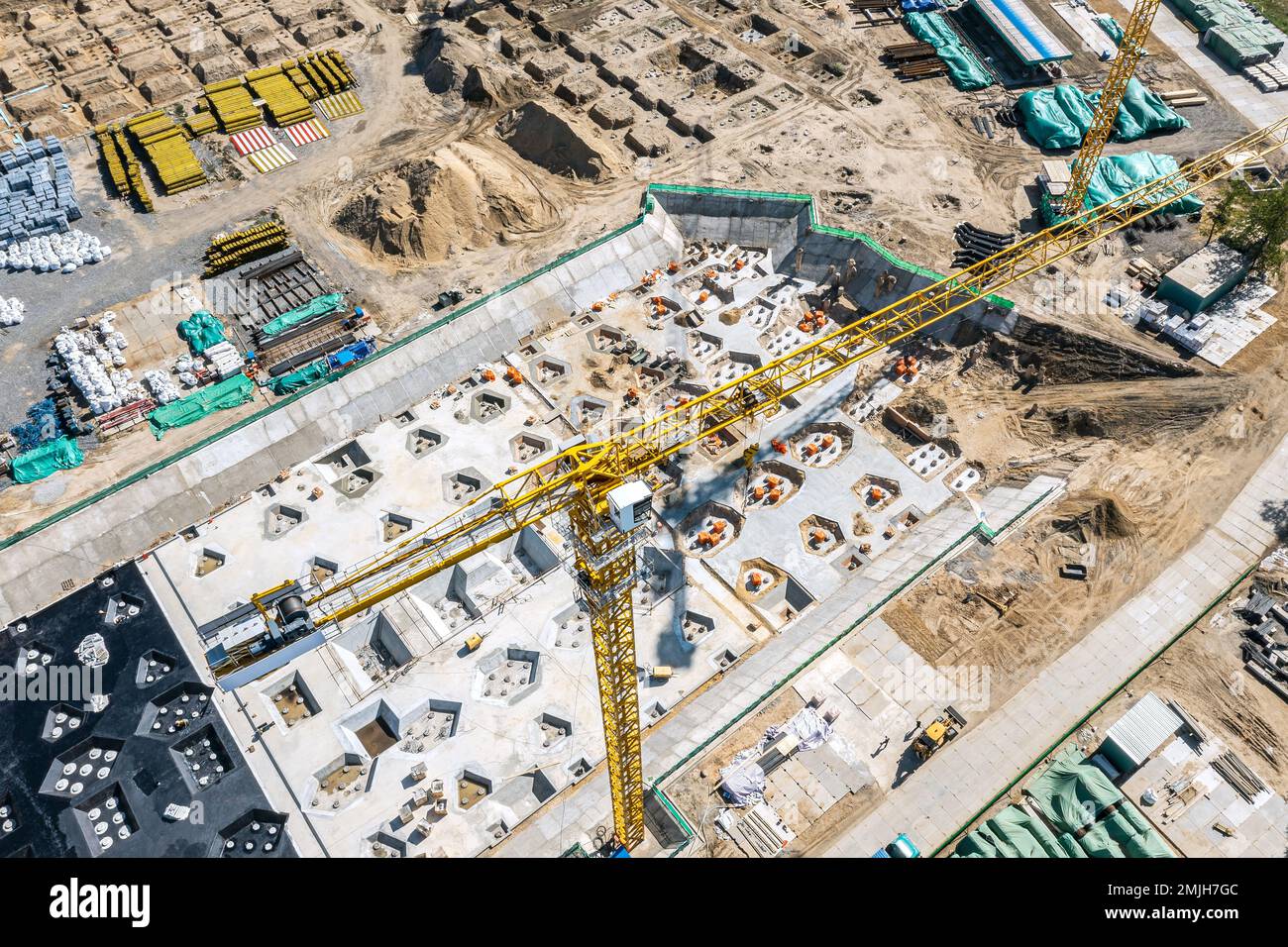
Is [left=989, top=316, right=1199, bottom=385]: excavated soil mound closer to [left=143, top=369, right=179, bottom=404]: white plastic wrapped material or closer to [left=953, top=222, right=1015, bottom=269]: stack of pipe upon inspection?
[left=953, top=222, right=1015, bottom=269]: stack of pipe

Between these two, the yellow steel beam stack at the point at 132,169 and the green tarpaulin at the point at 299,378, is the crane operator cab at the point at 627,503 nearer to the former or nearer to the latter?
the green tarpaulin at the point at 299,378

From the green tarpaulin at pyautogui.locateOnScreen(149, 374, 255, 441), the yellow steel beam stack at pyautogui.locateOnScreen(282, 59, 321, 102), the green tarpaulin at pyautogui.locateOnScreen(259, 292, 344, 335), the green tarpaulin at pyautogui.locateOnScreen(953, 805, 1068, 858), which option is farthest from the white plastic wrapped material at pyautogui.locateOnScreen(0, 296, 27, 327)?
the green tarpaulin at pyautogui.locateOnScreen(953, 805, 1068, 858)

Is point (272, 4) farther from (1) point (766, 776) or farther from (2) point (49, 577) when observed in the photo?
(1) point (766, 776)

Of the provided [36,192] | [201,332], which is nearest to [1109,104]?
[201,332]

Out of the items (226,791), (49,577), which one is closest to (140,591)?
(49,577)

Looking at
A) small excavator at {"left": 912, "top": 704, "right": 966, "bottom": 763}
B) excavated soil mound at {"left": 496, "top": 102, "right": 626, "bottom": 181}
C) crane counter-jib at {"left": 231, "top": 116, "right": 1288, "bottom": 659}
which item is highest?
excavated soil mound at {"left": 496, "top": 102, "right": 626, "bottom": 181}

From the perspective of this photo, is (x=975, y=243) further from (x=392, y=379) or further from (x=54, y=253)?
(x=54, y=253)
